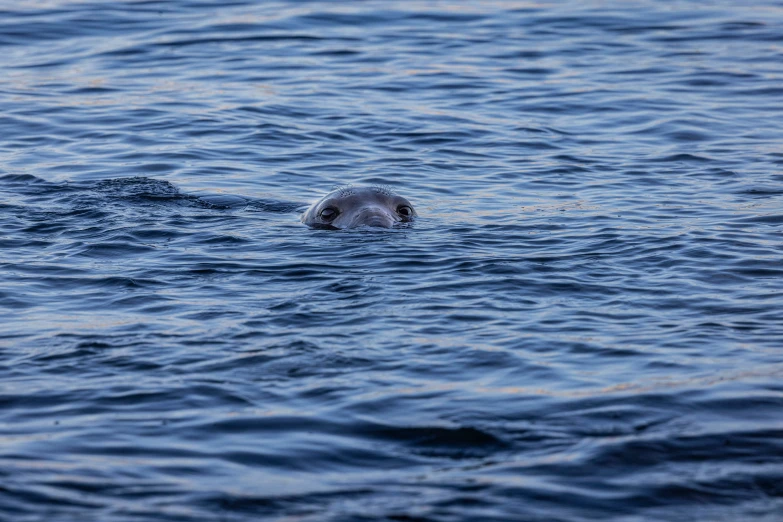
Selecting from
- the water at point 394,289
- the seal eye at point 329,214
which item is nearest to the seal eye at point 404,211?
the water at point 394,289

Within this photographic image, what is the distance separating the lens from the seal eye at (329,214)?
1170 centimetres

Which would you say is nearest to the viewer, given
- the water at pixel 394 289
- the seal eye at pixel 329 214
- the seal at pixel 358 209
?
the water at pixel 394 289

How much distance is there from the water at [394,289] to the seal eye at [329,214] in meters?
0.27

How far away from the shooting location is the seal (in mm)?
11531

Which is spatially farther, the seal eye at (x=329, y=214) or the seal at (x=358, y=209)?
the seal eye at (x=329, y=214)

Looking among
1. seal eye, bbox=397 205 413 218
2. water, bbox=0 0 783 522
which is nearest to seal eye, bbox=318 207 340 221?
water, bbox=0 0 783 522

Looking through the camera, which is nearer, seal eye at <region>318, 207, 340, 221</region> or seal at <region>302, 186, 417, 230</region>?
seal at <region>302, 186, 417, 230</region>

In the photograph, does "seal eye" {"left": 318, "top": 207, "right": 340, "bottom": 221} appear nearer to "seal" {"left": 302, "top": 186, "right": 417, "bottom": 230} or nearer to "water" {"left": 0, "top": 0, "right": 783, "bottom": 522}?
"seal" {"left": 302, "top": 186, "right": 417, "bottom": 230}

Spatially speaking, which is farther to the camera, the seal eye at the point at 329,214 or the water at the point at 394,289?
the seal eye at the point at 329,214

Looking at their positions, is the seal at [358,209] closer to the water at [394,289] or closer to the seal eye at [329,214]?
the seal eye at [329,214]

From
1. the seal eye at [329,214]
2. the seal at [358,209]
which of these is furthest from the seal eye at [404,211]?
the seal eye at [329,214]

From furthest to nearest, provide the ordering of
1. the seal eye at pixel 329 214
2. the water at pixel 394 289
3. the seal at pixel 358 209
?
the seal eye at pixel 329 214 < the seal at pixel 358 209 < the water at pixel 394 289

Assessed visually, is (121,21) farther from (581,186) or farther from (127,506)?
(127,506)

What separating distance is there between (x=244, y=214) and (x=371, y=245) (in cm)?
186
